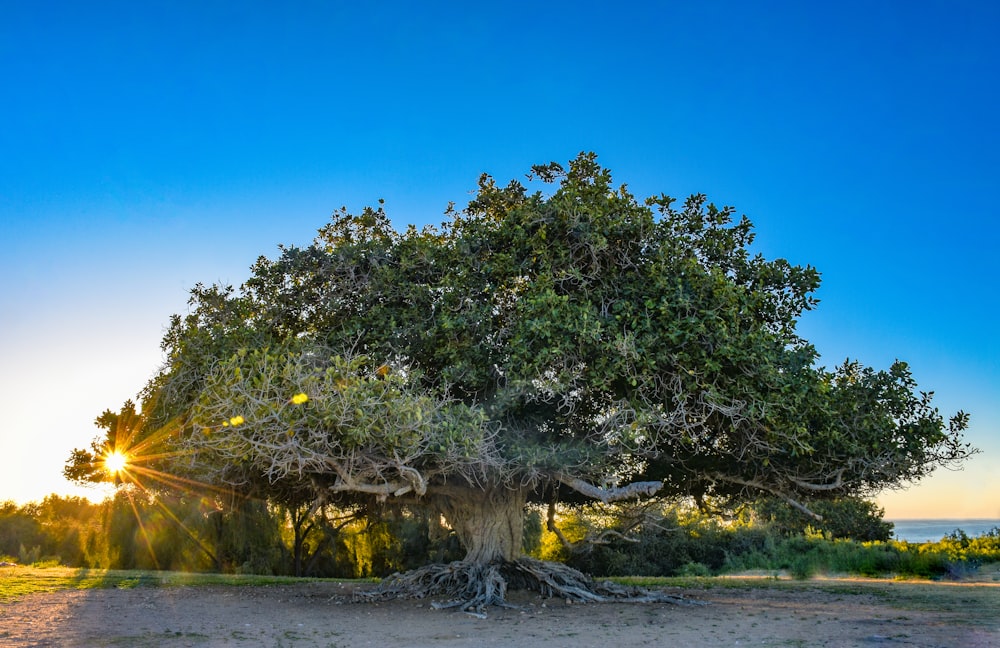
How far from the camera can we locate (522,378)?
13.2m

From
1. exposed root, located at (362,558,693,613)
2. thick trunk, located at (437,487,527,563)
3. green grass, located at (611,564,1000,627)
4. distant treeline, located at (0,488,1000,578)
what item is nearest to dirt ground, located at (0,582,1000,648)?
green grass, located at (611,564,1000,627)

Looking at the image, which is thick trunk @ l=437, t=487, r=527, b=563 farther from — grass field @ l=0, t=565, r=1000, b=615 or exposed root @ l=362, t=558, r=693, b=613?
grass field @ l=0, t=565, r=1000, b=615

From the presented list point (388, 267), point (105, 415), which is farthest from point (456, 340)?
point (105, 415)

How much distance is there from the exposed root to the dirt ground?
48cm

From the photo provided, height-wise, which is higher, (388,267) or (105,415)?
(388,267)

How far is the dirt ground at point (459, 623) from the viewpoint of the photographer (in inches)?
363

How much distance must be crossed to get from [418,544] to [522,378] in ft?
59.9

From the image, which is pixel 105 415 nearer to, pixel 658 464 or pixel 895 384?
pixel 658 464

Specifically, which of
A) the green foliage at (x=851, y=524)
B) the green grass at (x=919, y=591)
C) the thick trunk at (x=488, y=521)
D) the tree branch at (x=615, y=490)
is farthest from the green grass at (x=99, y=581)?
the green foliage at (x=851, y=524)

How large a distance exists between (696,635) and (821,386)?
5235 millimetres

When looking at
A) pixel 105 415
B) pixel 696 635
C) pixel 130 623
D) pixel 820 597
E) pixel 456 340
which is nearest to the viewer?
pixel 696 635

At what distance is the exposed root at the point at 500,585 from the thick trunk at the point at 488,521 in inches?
16.2

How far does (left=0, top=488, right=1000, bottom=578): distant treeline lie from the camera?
24.4 metres

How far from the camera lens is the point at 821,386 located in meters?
12.9
